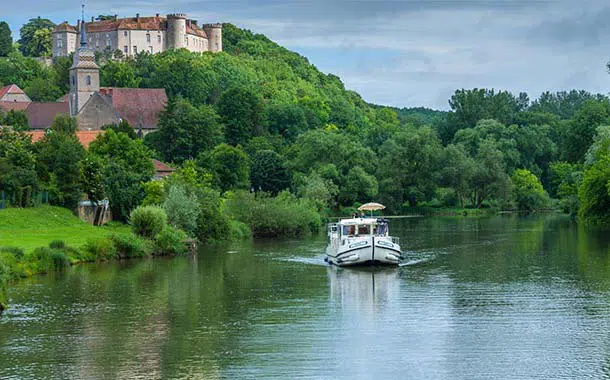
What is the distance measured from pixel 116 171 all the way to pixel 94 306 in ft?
112

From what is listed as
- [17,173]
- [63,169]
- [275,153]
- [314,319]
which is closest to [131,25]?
[275,153]

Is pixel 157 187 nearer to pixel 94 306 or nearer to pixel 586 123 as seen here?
pixel 94 306

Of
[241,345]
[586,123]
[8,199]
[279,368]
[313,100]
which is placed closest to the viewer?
[279,368]

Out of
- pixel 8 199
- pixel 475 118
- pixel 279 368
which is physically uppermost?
pixel 475 118

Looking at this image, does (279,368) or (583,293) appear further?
(583,293)

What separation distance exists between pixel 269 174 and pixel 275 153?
10.8 ft

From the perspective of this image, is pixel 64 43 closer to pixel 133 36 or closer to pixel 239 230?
pixel 133 36

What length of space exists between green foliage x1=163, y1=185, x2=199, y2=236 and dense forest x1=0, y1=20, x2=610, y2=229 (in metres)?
1.01

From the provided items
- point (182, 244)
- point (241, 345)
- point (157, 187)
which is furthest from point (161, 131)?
point (241, 345)

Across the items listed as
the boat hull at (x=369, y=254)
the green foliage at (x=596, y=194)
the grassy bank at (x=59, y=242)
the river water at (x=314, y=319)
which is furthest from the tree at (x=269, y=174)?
the boat hull at (x=369, y=254)

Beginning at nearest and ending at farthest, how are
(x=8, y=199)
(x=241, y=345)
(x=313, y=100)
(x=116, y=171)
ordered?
(x=241, y=345)
(x=8, y=199)
(x=116, y=171)
(x=313, y=100)

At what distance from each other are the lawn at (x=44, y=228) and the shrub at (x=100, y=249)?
119cm

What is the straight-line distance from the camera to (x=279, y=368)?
103 feet

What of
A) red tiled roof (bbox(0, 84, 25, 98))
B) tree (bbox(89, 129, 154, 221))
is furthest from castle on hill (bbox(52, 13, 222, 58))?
tree (bbox(89, 129, 154, 221))
